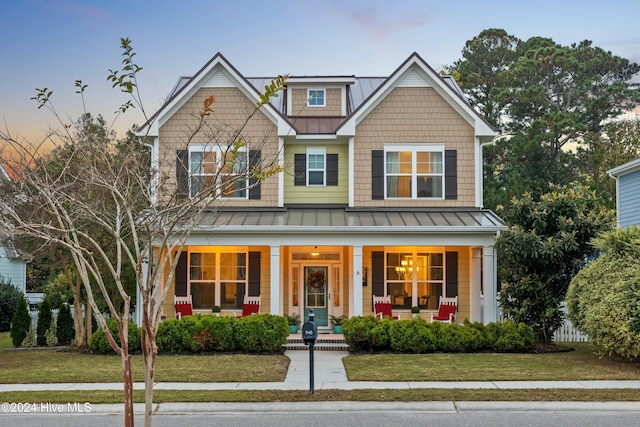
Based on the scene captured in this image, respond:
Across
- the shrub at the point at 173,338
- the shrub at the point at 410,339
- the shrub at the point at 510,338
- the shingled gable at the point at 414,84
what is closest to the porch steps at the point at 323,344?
the shrub at the point at 410,339

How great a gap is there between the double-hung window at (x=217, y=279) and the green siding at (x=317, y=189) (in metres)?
2.49

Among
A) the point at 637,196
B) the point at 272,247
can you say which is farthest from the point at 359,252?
the point at 637,196

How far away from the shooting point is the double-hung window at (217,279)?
856 inches

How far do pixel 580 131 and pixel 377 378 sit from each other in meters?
28.0

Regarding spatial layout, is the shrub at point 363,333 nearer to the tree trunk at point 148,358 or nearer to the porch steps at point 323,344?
the porch steps at point 323,344

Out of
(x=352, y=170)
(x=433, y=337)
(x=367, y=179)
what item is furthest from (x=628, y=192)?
(x=433, y=337)

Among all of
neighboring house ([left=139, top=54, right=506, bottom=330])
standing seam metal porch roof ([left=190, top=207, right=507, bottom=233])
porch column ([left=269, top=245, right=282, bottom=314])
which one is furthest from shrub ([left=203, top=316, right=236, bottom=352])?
neighboring house ([left=139, top=54, right=506, bottom=330])

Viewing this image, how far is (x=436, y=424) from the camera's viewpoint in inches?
395

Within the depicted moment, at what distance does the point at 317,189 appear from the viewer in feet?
72.6

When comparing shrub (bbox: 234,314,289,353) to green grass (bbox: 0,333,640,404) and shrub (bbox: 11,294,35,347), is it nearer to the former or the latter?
green grass (bbox: 0,333,640,404)

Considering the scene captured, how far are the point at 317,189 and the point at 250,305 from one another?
4.26 metres

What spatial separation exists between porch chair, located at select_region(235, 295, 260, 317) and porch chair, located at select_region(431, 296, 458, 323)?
17.8 ft

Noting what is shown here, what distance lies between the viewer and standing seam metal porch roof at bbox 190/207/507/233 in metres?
19.3

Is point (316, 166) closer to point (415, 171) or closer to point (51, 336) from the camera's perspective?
point (415, 171)
